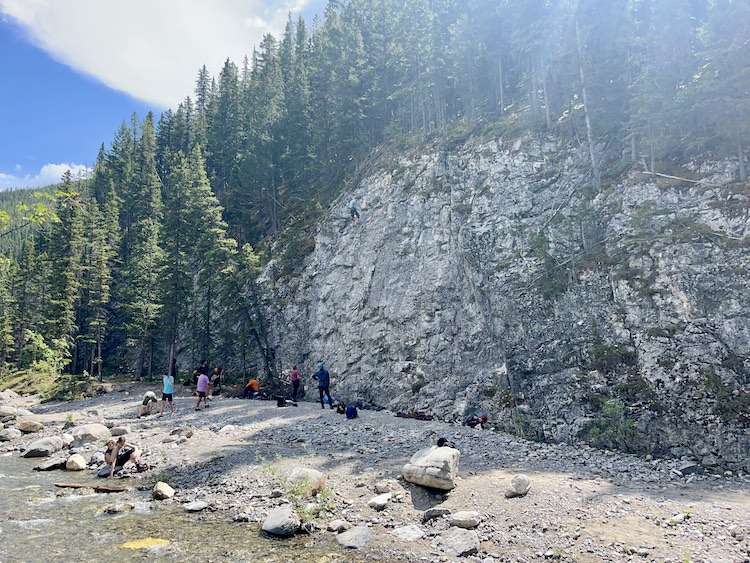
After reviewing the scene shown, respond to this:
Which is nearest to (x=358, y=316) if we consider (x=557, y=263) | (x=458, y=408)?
(x=458, y=408)

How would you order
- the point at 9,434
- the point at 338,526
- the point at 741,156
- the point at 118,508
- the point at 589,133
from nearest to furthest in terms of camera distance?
the point at 338,526, the point at 118,508, the point at 741,156, the point at 9,434, the point at 589,133

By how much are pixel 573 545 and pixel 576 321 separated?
11.9m

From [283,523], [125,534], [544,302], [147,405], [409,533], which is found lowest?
[409,533]

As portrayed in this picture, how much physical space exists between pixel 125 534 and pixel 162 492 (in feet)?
8.04

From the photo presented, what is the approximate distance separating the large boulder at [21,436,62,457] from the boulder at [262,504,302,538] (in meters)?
13.0

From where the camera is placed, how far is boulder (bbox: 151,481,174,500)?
13609 mm

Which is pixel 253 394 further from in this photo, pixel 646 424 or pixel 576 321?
pixel 646 424

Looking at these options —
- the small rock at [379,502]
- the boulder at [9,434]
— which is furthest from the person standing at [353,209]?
the small rock at [379,502]

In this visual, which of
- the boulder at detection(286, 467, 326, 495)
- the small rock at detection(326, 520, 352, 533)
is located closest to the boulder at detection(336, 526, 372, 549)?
the small rock at detection(326, 520, 352, 533)

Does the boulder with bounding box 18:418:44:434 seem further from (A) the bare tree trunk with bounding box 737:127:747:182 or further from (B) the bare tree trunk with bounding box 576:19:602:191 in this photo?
(A) the bare tree trunk with bounding box 737:127:747:182

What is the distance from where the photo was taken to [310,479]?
43.2 feet

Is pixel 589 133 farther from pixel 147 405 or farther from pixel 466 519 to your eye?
pixel 147 405

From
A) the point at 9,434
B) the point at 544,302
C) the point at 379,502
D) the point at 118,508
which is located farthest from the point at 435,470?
the point at 9,434

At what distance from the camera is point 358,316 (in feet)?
103
